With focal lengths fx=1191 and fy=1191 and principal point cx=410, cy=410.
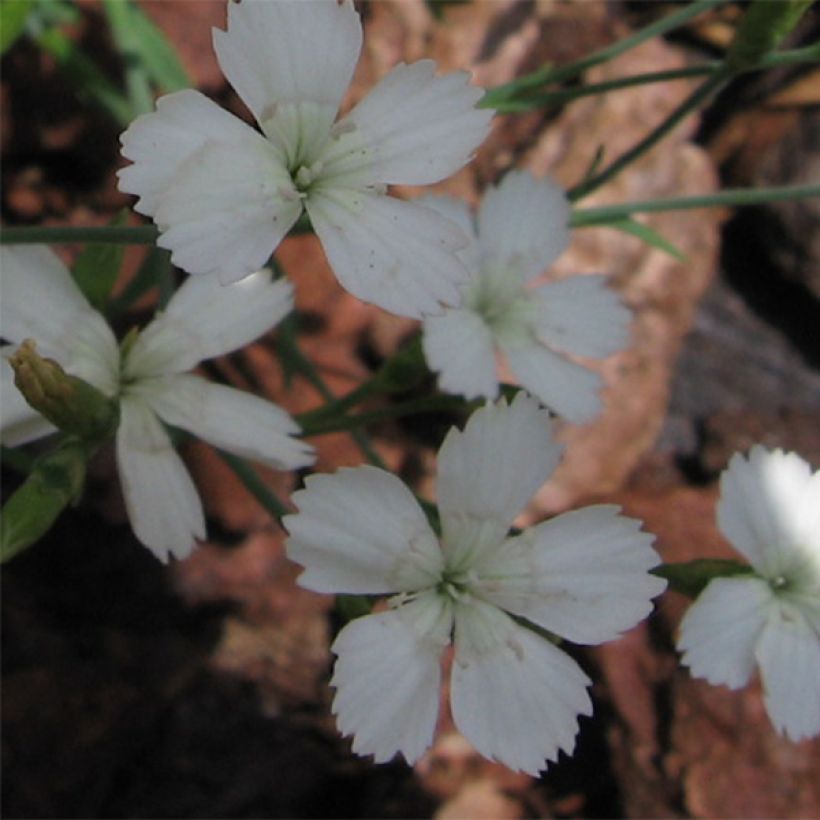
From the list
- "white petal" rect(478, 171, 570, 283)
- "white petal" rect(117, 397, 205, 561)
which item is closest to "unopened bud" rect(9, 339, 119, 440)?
"white petal" rect(117, 397, 205, 561)

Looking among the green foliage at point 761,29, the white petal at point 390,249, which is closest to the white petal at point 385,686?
the white petal at point 390,249

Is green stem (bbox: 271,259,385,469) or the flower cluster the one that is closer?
the flower cluster

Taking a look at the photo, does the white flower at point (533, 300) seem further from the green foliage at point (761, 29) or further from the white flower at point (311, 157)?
the white flower at point (311, 157)

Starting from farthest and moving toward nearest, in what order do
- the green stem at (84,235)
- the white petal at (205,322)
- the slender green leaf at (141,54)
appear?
the slender green leaf at (141,54)
the white petal at (205,322)
the green stem at (84,235)

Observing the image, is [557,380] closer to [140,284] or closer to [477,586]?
[477,586]

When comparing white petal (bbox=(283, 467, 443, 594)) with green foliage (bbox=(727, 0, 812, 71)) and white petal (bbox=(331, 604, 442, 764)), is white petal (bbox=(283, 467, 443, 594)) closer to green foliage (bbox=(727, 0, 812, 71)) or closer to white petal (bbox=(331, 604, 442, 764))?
white petal (bbox=(331, 604, 442, 764))

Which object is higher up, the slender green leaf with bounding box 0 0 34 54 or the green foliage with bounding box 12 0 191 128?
the slender green leaf with bounding box 0 0 34 54
